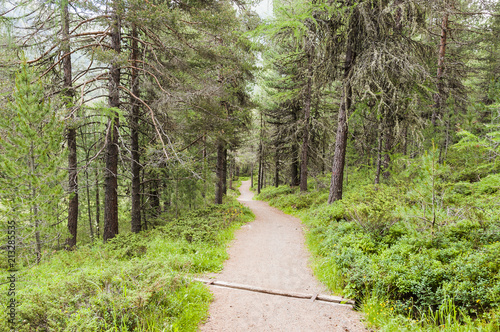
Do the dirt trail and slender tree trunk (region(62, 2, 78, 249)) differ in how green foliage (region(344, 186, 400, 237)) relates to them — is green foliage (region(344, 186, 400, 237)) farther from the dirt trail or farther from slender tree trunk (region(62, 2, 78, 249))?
slender tree trunk (region(62, 2, 78, 249))

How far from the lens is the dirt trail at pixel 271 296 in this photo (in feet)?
13.0

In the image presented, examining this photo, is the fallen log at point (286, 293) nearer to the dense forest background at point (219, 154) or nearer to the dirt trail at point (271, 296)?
the dirt trail at point (271, 296)

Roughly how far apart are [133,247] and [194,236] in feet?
6.28

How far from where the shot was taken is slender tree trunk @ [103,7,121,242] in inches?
314

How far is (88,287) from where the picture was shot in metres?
3.90

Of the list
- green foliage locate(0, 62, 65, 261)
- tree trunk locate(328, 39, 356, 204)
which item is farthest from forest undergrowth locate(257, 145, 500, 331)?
green foliage locate(0, 62, 65, 261)

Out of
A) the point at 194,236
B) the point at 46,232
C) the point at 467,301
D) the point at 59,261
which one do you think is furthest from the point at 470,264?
the point at 59,261

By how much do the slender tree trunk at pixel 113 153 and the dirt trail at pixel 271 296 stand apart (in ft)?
15.6

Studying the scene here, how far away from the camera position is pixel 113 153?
8.77m

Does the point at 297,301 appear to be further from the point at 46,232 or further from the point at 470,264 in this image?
the point at 46,232

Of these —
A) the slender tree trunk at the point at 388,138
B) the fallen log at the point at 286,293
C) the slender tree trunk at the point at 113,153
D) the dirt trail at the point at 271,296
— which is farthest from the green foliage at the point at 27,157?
the slender tree trunk at the point at 388,138

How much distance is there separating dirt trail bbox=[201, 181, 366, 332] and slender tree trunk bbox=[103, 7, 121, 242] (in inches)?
187

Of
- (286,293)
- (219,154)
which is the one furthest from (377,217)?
(219,154)

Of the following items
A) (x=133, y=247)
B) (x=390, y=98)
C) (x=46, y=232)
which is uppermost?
(x=390, y=98)
